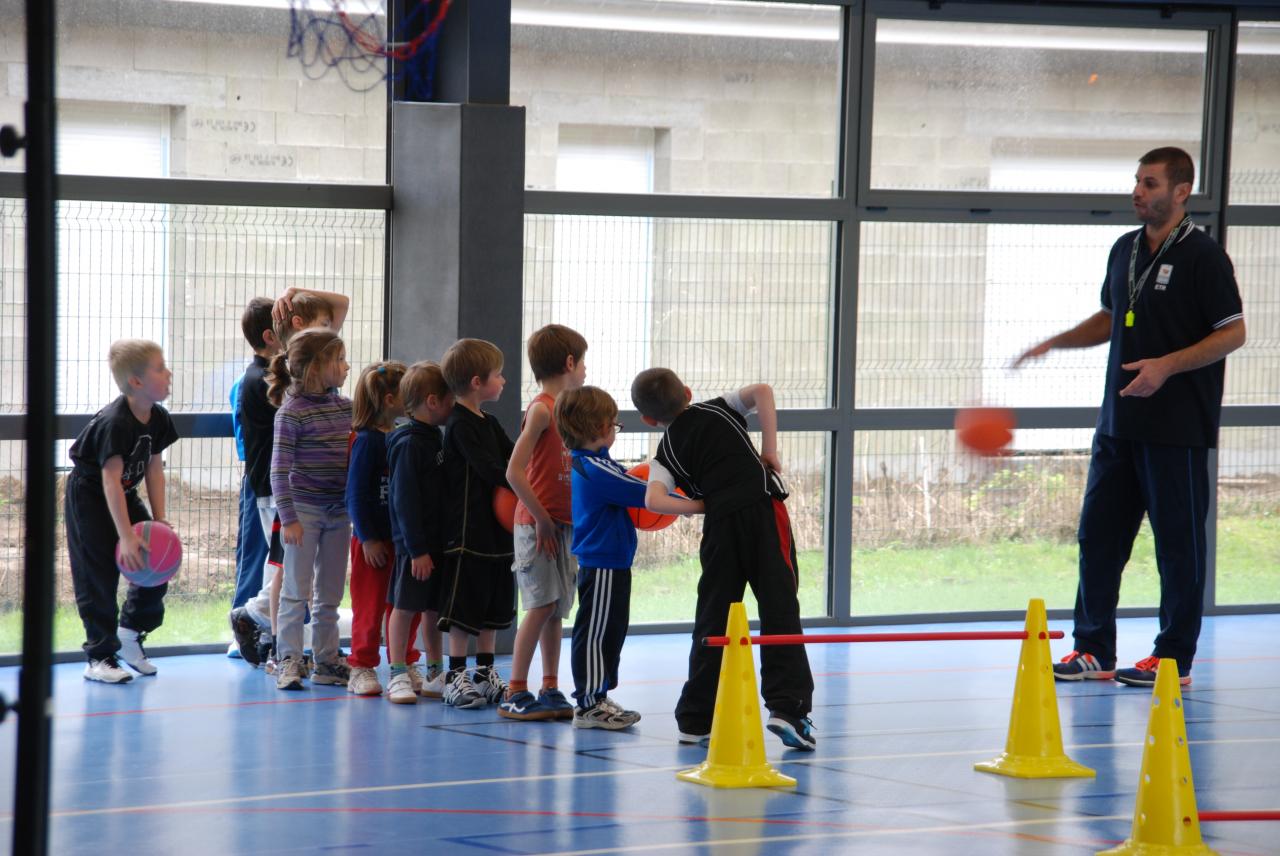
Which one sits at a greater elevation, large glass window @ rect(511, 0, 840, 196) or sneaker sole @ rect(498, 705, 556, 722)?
large glass window @ rect(511, 0, 840, 196)

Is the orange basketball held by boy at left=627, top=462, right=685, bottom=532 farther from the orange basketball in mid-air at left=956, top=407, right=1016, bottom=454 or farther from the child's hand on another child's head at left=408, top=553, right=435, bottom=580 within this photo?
the orange basketball in mid-air at left=956, top=407, right=1016, bottom=454

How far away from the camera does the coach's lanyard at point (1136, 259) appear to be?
6.70 m

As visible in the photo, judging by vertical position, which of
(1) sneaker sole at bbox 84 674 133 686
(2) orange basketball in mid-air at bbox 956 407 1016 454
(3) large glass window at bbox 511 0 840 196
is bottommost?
(1) sneaker sole at bbox 84 674 133 686

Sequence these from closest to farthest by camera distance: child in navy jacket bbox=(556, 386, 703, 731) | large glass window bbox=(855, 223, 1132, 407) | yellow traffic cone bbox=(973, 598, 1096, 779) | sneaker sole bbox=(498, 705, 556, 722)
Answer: yellow traffic cone bbox=(973, 598, 1096, 779)
child in navy jacket bbox=(556, 386, 703, 731)
sneaker sole bbox=(498, 705, 556, 722)
large glass window bbox=(855, 223, 1132, 407)

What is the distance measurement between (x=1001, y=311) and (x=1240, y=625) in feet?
7.11

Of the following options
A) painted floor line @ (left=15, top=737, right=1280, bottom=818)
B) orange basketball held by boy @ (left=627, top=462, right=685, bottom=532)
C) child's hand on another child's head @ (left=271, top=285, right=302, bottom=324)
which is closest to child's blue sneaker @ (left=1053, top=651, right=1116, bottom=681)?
painted floor line @ (left=15, top=737, right=1280, bottom=818)

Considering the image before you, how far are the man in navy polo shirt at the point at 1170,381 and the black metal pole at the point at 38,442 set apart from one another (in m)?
5.08

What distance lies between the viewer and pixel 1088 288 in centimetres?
880

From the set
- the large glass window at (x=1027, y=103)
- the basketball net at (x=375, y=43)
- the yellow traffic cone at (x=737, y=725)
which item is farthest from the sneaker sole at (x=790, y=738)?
the large glass window at (x=1027, y=103)

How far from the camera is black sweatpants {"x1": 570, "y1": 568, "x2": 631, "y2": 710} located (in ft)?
19.2

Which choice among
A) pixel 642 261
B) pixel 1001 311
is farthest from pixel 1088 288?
pixel 642 261

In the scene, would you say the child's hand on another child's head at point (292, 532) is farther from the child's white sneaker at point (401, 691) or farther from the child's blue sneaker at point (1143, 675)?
the child's blue sneaker at point (1143, 675)

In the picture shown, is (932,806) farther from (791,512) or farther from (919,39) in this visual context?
(919,39)

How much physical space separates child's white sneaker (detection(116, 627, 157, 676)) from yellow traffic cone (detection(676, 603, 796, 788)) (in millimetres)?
2897
